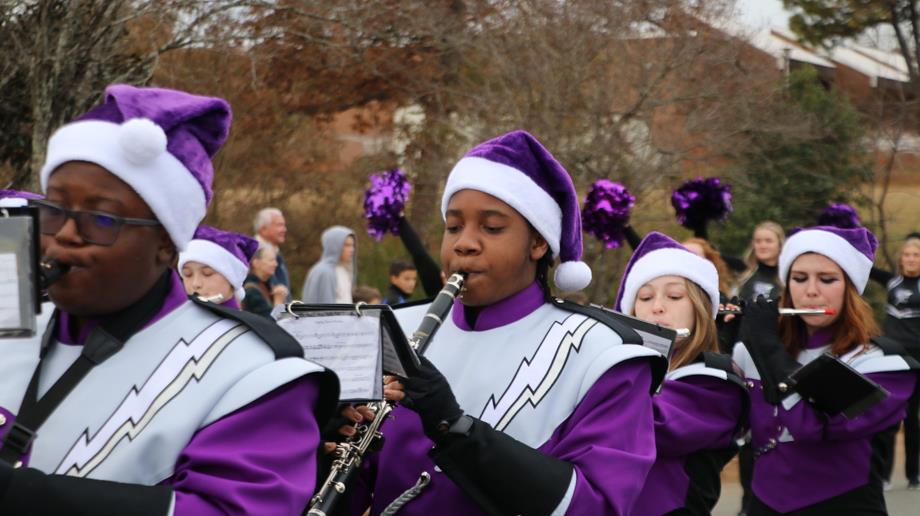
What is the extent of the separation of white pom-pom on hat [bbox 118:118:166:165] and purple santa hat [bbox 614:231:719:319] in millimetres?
2808

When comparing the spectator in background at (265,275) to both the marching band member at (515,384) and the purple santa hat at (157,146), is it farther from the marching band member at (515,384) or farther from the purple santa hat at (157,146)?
the purple santa hat at (157,146)

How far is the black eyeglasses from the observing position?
2.79 m

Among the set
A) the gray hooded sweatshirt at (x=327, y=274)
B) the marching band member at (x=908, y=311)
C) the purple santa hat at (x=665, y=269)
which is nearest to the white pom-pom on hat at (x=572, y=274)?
the purple santa hat at (x=665, y=269)

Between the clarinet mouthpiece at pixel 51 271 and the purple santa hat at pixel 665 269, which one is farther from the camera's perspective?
the purple santa hat at pixel 665 269

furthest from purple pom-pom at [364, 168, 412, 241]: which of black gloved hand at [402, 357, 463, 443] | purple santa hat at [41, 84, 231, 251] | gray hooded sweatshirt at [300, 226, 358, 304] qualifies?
gray hooded sweatshirt at [300, 226, 358, 304]

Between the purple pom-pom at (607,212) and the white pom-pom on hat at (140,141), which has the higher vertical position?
the white pom-pom on hat at (140,141)

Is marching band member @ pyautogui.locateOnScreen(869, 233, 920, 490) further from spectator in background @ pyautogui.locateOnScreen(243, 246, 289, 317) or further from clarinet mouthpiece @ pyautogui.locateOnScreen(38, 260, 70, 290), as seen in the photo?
clarinet mouthpiece @ pyautogui.locateOnScreen(38, 260, 70, 290)

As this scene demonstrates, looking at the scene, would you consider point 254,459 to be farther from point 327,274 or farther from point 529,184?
point 327,274

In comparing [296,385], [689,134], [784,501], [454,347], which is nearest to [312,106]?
[689,134]

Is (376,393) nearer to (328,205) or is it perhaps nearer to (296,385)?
(296,385)

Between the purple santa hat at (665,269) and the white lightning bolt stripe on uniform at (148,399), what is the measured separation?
2644mm

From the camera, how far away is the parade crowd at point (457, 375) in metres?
2.80

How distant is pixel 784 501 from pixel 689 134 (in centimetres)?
765

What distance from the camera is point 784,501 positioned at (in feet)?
19.2
